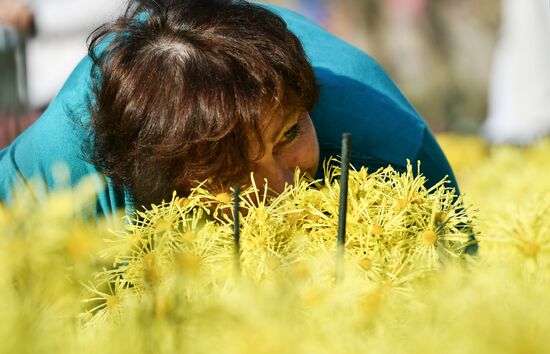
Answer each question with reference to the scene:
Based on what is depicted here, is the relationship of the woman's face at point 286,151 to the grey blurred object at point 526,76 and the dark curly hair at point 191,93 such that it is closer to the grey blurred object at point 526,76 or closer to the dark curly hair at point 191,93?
the dark curly hair at point 191,93

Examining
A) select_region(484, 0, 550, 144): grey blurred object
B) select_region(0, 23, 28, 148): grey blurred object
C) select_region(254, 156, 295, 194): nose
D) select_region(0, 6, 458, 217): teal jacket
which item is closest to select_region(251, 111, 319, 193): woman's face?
select_region(254, 156, 295, 194): nose

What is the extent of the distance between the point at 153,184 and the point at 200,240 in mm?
263

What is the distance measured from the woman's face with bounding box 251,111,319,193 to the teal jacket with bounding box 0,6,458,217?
0.14 metres

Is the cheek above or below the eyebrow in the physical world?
below

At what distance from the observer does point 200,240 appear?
890 millimetres

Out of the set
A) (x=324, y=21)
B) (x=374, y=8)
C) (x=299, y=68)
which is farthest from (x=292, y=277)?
(x=374, y=8)

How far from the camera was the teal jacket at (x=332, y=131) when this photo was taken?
1.31 m

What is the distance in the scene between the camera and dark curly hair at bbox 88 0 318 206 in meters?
1.06

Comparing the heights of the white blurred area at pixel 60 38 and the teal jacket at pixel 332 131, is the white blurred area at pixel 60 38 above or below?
below

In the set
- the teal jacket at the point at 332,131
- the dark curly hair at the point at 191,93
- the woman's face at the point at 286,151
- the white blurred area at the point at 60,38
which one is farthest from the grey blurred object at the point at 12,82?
the woman's face at the point at 286,151

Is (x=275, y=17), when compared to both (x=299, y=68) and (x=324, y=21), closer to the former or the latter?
(x=299, y=68)

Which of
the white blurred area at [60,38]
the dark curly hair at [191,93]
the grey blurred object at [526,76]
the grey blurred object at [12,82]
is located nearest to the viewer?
the dark curly hair at [191,93]

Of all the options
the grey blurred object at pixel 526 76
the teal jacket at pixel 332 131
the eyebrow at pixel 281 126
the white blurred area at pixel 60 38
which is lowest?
the grey blurred object at pixel 526 76

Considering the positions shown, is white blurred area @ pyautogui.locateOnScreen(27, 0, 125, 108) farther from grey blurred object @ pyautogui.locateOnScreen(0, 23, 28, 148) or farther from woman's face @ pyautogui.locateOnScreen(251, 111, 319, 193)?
woman's face @ pyautogui.locateOnScreen(251, 111, 319, 193)
